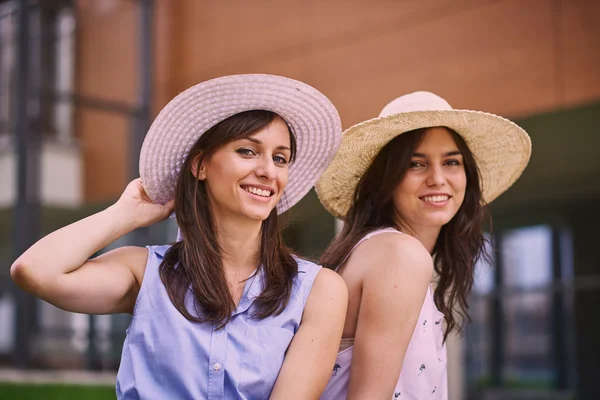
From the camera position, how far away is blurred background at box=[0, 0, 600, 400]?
21.5ft

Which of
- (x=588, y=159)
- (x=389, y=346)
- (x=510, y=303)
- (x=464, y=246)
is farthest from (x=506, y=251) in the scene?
(x=389, y=346)

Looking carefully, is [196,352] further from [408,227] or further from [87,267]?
[408,227]

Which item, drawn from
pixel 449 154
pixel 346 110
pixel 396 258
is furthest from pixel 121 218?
pixel 346 110

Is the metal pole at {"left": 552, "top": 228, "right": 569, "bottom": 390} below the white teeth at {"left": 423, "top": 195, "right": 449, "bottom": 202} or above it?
below

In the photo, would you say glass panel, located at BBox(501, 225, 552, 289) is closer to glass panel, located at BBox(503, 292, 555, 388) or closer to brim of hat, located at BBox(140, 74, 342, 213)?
glass panel, located at BBox(503, 292, 555, 388)

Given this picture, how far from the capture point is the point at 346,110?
781 cm

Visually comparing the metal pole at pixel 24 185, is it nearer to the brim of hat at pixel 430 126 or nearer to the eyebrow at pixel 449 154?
the brim of hat at pixel 430 126

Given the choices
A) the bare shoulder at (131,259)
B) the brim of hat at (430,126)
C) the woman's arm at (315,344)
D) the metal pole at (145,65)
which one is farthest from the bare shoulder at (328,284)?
the metal pole at (145,65)

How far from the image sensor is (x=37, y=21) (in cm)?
1113

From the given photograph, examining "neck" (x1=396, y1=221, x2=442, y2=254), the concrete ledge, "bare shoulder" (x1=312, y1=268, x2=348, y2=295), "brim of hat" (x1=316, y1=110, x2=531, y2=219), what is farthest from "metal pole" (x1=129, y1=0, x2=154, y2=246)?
"bare shoulder" (x1=312, y1=268, x2=348, y2=295)

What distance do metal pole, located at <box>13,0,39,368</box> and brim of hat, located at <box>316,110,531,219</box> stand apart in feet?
22.0

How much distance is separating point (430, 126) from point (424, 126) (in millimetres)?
31

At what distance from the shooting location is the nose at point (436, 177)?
8.45 ft

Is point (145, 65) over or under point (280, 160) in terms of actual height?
over
